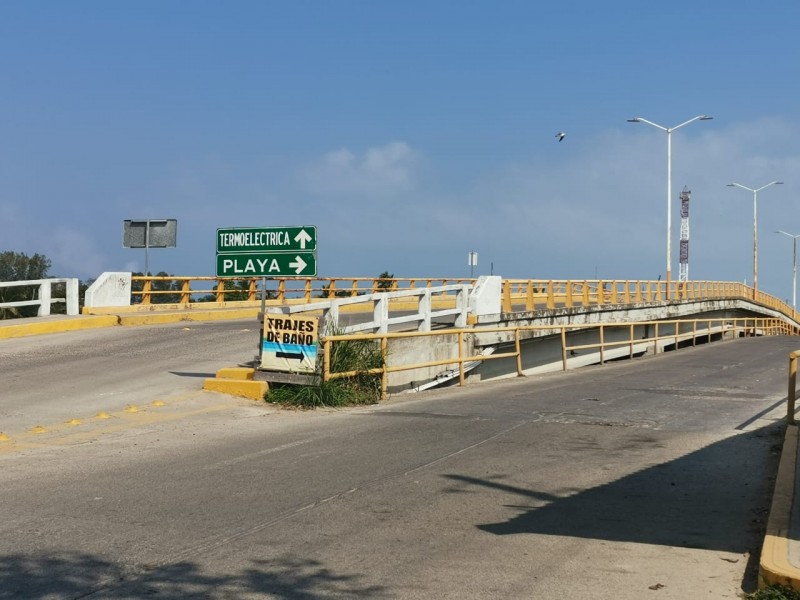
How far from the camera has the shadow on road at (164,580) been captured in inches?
244

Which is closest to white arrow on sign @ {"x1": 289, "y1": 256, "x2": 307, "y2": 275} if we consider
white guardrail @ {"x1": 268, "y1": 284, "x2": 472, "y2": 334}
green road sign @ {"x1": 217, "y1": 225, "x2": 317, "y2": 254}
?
green road sign @ {"x1": 217, "y1": 225, "x2": 317, "y2": 254}

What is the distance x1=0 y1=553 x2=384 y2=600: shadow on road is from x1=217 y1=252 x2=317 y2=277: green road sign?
10.5 meters

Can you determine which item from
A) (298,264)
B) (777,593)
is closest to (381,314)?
(298,264)

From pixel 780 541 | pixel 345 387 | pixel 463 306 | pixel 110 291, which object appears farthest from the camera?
pixel 110 291

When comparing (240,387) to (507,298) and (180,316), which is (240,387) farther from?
(180,316)

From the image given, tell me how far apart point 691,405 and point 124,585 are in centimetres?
1322

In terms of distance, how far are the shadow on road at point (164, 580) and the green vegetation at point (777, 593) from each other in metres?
2.30

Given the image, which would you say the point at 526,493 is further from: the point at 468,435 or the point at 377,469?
the point at 468,435

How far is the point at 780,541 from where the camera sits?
6855 millimetres

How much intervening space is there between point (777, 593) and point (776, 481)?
3.57 m

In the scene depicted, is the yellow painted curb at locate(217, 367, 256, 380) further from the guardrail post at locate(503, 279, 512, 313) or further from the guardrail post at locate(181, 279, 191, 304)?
the guardrail post at locate(181, 279, 191, 304)

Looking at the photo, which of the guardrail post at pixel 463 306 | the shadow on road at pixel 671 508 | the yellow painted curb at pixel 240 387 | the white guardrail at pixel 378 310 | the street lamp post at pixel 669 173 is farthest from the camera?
the street lamp post at pixel 669 173

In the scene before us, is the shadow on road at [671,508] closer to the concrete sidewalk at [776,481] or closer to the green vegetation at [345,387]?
the concrete sidewalk at [776,481]

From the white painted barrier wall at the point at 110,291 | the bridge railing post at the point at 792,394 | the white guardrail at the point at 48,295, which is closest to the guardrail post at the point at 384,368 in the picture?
the bridge railing post at the point at 792,394
